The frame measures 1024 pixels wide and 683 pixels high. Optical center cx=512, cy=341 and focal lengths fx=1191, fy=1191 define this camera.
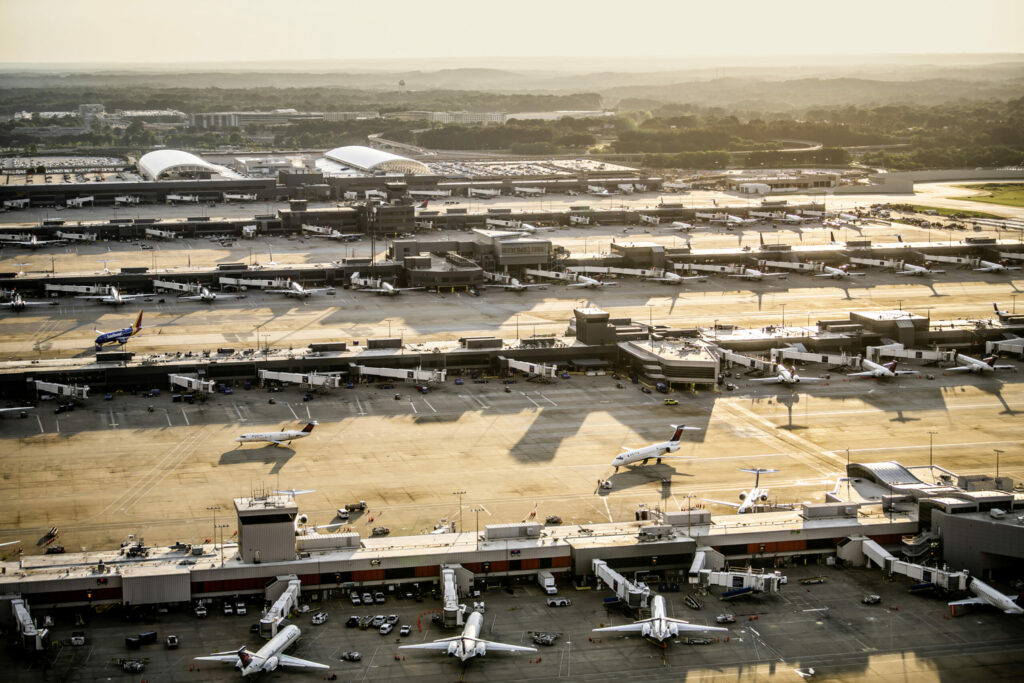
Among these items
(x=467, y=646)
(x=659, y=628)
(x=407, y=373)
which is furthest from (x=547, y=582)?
(x=407, y=373)

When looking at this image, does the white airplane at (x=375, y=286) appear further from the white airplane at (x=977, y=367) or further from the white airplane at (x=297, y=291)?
the white airplane at (x=977, y=367)

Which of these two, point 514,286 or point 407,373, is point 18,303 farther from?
point 514,286

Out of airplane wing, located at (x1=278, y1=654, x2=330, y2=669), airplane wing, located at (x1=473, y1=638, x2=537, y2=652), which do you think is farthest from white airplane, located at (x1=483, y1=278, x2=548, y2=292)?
airplane wing, located at (x1=278, y1=654, x2=330, y2=669)

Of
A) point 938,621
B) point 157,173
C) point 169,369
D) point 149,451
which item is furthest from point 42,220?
point 938,621

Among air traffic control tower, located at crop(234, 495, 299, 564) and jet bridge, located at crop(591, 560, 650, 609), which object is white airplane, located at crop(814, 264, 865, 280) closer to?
jet bridge, located at crop(591, 560, 650, 609)

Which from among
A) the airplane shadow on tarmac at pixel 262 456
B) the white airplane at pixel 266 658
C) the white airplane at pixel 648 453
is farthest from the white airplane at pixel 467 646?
the airplane shadow on tarmac at pixel 262 456

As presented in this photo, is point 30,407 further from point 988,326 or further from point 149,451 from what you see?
point 988,326

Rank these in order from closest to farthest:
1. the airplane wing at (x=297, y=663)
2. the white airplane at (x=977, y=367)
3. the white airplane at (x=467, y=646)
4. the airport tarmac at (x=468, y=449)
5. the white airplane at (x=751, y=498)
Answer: the airplane wing at (x=297, y=663) → the white airplane at (x=467, y=646) → the white airplane at (x=751, y=498) → the airport tarmac at (x=468, y=449) → the white airplane at (x=977, y=367)
